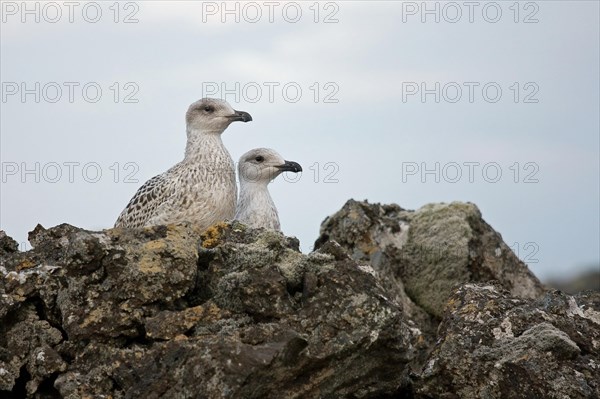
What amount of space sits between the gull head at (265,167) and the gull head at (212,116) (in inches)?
45.1

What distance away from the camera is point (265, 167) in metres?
15.8

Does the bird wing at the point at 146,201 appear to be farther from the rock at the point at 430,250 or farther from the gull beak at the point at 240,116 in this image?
the rock at the point at 430,250

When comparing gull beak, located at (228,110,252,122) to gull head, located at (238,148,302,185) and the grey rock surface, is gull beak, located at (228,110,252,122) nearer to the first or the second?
gull head, located at (238,148,302,185)

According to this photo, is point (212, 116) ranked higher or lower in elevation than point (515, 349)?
higher

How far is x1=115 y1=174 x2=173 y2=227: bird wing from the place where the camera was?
45.2ft

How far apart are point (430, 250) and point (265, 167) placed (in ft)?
10.2

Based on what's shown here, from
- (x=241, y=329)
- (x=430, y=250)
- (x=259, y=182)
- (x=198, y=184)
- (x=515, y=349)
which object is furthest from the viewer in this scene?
(x=430, y=250)

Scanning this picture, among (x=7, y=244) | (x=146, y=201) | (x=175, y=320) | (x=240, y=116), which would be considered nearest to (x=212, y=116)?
(x=240, y=116)

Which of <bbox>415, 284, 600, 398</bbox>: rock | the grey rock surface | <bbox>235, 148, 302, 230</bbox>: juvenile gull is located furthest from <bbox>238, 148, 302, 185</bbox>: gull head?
<bbox>415, 284, 600, 398</bbox>: rock

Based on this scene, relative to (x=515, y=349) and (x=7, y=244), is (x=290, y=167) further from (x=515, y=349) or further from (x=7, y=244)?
(x=515, y=349)

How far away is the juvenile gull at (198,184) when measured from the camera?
44.8 feet

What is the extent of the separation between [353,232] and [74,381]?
858 cm

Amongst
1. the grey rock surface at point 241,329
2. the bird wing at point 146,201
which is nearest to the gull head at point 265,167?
the bird wing at point 146,201

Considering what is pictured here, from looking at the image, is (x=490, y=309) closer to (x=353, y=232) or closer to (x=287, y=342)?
(x=287, y=342)
